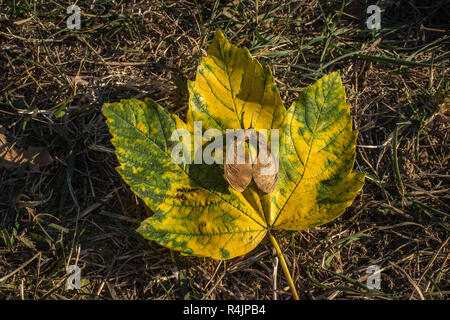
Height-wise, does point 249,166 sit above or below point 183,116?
below

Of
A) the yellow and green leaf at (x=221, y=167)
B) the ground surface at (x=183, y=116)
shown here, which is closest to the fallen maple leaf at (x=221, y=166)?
the yellow and green leaf at (x=221, y=167)

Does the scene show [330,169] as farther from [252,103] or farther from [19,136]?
[19,136]

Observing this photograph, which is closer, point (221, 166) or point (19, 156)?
point (221, 166)

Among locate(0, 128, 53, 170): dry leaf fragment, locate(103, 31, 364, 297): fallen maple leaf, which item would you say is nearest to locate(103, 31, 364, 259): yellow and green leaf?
locate(103, 31, 364, 297): fallen maple leaf

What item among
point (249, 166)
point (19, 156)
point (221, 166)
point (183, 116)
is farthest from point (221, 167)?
point (19, 156)

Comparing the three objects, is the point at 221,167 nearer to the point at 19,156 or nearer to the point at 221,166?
the point at 221,166

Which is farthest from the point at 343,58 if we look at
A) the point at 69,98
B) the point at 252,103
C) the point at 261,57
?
the point at 69,98
